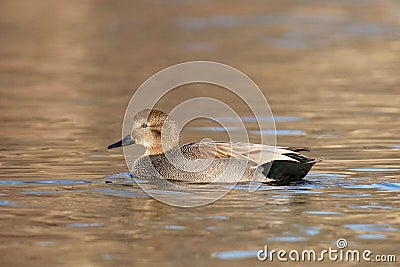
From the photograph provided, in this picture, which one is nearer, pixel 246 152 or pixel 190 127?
pixel 246 152

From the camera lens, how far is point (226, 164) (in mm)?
8250

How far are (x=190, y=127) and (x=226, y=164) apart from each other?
348cm

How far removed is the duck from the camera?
8.22 meters

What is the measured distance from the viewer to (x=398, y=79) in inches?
586

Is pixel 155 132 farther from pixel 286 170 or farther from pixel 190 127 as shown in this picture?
pixel 190 127

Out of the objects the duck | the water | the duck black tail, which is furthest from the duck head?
the duck black tail

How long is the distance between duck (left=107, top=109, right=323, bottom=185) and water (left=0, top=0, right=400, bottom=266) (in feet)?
0.53

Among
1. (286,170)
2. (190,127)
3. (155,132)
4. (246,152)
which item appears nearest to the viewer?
(286,170)

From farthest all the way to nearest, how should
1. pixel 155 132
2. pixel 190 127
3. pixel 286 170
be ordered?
1. pixel 190 127
2. pixel 155 132
3. pixel 286 170

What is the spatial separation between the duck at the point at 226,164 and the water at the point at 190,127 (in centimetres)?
16

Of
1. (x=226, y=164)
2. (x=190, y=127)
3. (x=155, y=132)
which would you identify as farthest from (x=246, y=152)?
(x=190, y=127)

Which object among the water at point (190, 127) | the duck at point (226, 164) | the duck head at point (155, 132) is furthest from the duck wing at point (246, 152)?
the duck head at point (155, 132)

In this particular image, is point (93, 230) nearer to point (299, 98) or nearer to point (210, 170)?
point (210, 170)

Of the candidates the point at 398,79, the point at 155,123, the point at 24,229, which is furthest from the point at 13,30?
the point at 24,229
